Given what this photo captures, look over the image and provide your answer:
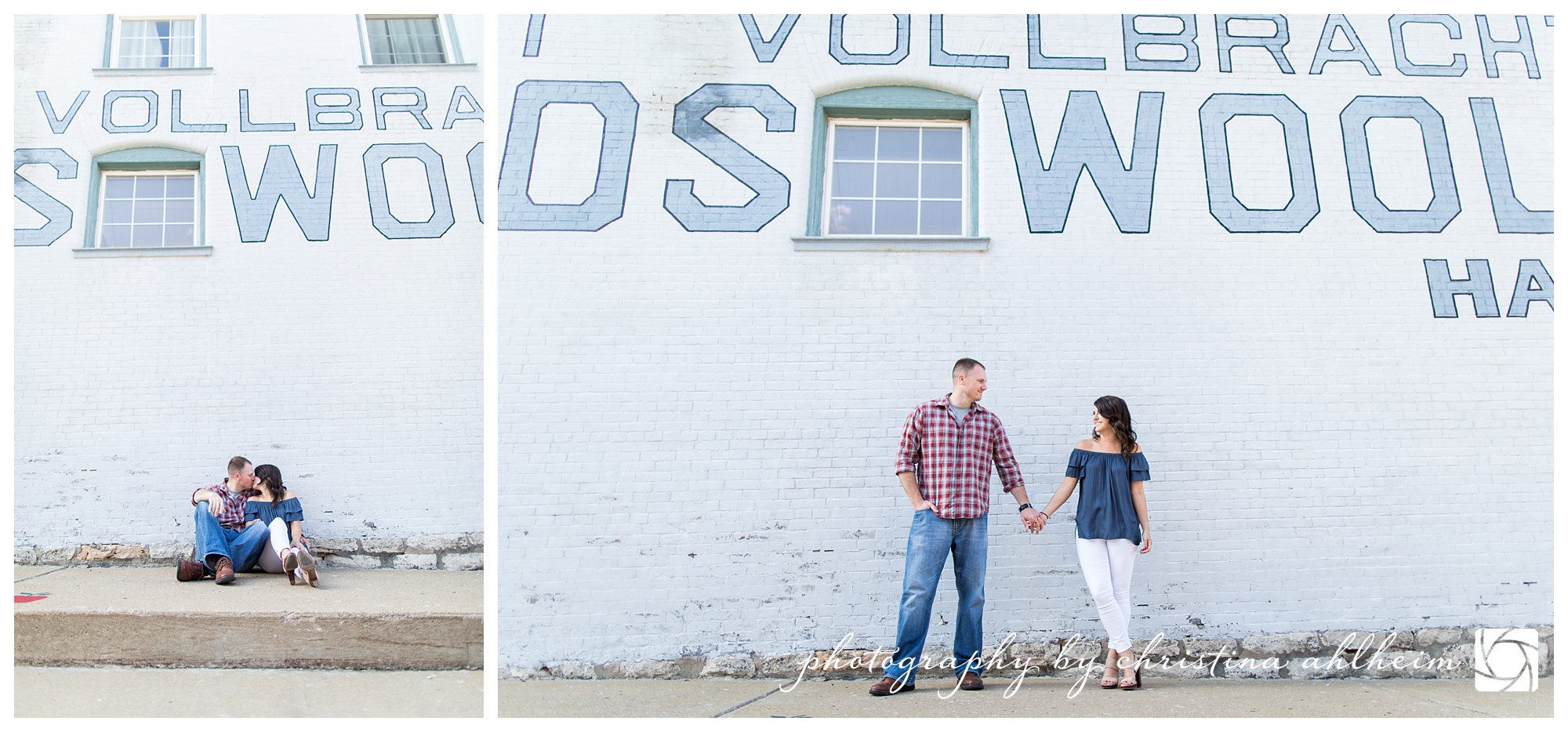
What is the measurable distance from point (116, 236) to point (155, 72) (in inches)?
45.6

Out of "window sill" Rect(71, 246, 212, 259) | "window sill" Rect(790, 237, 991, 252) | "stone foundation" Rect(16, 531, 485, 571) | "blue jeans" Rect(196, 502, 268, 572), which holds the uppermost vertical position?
"window sill" Rect(71, 246, 212, 259)

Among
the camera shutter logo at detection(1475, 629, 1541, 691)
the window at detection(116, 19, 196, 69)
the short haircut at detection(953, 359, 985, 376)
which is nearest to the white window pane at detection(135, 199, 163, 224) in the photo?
the window at detection(116, 19, 196, 69)

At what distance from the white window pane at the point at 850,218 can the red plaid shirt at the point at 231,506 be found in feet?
13.3

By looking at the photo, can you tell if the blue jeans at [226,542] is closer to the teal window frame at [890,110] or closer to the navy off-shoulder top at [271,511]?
the navy off-shoulder top at [271,511]

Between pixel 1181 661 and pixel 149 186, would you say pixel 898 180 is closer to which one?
pixel 1181 661

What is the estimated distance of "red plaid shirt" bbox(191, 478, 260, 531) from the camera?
586 centimetres

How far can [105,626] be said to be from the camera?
4.63 metres

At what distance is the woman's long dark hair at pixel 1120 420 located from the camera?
4.47 meters

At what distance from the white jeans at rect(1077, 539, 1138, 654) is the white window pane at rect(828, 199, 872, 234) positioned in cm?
206

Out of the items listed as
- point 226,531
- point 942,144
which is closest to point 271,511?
point 226,531

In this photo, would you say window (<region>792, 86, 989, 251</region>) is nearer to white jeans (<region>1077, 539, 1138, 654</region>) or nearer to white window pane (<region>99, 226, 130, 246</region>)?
white jeans (<region>1077, 539, 1138, 654</region>)

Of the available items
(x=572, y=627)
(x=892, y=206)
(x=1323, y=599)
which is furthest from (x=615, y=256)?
(x=1323, y=599)

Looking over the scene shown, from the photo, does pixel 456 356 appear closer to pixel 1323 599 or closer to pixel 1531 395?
pixel 1323 599

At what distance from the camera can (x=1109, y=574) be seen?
4504mm
